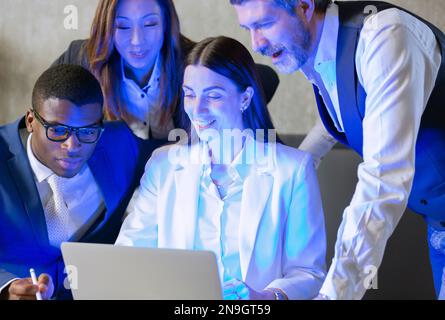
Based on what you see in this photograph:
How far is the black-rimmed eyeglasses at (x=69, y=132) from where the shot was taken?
2332 mm

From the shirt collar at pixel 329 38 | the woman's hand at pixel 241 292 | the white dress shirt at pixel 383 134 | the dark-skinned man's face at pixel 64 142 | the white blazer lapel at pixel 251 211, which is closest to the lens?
the white dress shirt at pixel 383 134

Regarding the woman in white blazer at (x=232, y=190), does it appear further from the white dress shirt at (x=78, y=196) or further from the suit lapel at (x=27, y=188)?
the suit lapel at (x=27, y=188)

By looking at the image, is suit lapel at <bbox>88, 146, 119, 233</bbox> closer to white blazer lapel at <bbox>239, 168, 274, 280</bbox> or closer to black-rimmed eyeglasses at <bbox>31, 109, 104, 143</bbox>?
black-rimmed eyeglasses at <bbox>31, 109, 104, 143</bbox>

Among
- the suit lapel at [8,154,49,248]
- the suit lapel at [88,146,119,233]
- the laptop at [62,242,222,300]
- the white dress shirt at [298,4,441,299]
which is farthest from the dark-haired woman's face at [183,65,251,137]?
the laptop at [62,242,222,300]

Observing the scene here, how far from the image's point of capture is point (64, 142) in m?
2.35

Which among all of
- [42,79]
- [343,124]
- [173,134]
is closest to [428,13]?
[343,124]

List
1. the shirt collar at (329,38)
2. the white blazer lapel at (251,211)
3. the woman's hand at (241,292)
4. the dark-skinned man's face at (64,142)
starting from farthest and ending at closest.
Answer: the dark-skinned man's face at (64,142) → the white blazer lapel at (251,211) → the shirt collar at (329,38) → the woman's hand at (241,292)

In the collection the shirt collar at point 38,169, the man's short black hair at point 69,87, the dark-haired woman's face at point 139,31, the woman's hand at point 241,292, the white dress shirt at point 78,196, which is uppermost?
the dark-haired woman's face at point 139,31

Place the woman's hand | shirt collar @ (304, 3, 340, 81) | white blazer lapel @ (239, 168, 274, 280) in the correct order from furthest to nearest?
1. white blazer lapel @ (239, 168, 274, 280)
2. shirt collar @ (304, 3, 340, 81)
3. the woman's hand

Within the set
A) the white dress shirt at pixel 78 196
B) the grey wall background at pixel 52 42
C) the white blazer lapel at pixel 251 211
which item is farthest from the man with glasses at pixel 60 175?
the white blazer lapel at pixel 251 211

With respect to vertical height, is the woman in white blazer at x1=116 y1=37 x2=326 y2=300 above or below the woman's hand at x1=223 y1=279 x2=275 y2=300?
above

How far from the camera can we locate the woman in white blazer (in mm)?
2148

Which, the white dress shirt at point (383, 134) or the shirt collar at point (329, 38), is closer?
the white dress shirt at point (383, 134)

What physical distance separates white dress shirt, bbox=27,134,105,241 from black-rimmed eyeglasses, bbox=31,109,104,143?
9 centimetres
